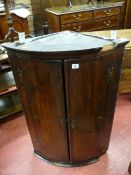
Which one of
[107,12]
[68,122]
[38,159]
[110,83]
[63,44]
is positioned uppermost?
[63,44]

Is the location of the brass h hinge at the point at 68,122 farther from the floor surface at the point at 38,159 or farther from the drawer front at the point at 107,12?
the drawer front at the point at 107,12

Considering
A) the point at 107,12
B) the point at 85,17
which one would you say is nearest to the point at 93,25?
the point at 85,17

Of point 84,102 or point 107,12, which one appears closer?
point 84,102

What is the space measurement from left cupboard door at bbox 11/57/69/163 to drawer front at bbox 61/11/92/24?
2.18 m

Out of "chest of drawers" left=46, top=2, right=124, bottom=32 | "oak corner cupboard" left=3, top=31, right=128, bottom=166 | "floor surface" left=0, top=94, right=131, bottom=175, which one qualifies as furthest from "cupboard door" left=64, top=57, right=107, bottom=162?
"chest of drawers" left=46, top=2, right=124, bottom=32

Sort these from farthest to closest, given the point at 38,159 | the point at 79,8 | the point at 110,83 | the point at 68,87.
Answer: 1. the point at 79,8
2. the point at 38,159
3. the point at 110,83
4. the point at 68,87

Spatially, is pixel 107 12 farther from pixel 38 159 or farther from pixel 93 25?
pixel 38 159

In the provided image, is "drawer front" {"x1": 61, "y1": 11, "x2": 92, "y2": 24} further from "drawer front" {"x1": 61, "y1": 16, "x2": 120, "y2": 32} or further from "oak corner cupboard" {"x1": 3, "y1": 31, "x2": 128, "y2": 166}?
"oak corner cupboard" {"x1": 3, "y1": 31, "x2": 128, "y2": 166}

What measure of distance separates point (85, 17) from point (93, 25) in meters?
0.22

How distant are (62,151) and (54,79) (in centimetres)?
70

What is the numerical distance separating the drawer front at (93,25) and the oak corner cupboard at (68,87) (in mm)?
1949

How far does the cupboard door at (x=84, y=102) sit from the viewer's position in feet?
4.00

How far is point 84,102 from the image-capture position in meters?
1.36

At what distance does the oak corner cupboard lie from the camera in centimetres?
119
